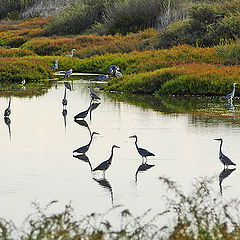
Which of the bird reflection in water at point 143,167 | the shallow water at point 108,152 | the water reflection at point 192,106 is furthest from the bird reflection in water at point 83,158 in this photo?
the water reflection at point 192,106

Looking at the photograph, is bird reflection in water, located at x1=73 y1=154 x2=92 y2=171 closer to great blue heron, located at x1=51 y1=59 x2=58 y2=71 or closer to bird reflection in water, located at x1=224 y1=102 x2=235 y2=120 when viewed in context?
bird reflection in water, located at x1=224 y1=102 x2=235 y2=120

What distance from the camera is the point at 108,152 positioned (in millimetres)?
10492

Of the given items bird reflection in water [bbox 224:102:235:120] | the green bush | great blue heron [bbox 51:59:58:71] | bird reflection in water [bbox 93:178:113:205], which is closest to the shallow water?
bird reflection in water [bbox 93:178:113:205]

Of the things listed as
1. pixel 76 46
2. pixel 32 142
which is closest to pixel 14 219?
pixel 32 142

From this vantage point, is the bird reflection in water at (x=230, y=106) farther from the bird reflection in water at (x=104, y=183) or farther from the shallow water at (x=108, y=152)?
the bird reflection in water at (x=104, y=183)

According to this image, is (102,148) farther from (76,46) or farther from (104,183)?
(76,46)

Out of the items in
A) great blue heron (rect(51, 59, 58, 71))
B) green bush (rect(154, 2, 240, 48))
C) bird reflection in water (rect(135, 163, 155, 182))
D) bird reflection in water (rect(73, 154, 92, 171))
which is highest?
green bush (rect(154, 2, 240, 48))

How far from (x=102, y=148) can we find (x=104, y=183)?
2.37 m

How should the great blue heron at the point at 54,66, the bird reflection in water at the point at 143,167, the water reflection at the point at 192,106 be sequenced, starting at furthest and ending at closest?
the great blue heron at the point at 54,66 → the water reflection at the point at 192,106 → the bird reflection in water at the point at 143,167

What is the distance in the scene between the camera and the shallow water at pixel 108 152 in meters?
7.83

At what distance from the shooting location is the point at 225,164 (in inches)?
362

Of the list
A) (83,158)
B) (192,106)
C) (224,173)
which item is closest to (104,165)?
(83,158)

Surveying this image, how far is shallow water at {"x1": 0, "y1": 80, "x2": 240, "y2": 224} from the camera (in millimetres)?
7828

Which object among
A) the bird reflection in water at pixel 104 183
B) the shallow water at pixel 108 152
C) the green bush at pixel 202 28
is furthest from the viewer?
the green bush at pixel 202 28
